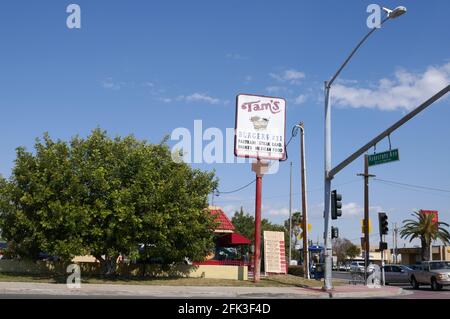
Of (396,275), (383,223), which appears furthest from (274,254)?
(396,275)

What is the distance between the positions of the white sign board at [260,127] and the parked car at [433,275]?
10982 mm

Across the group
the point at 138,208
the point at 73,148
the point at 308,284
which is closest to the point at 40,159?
the point at 73,148

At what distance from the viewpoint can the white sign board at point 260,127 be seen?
3100 centimetres

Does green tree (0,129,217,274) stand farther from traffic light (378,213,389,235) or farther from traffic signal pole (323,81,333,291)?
traffic light (378,213,389,235)

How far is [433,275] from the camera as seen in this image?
32281 millimetres

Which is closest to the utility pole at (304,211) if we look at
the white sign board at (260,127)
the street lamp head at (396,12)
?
the white sign board at (260,127)

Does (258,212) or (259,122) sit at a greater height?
(259,122)

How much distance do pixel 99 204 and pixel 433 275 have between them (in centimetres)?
1922

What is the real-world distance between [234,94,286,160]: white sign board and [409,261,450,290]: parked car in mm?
10982

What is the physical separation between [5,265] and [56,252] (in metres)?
5.46

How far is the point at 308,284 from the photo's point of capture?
1197 inches

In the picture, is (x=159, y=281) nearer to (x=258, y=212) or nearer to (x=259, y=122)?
(x=258, y=212)

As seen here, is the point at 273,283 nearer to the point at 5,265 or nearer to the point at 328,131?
the point at 328,131

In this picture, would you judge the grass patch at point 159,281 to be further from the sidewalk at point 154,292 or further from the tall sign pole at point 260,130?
the tall sign pole at point 260,130
